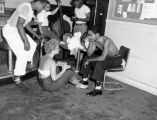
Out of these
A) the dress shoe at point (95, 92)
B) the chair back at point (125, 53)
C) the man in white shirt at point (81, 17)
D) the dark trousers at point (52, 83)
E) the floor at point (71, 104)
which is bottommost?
the floor at point (71, 104)

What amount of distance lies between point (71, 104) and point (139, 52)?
1684 millimetres

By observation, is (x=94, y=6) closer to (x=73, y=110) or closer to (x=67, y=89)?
(x=67, y=89)

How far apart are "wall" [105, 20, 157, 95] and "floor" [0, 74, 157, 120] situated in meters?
0.30

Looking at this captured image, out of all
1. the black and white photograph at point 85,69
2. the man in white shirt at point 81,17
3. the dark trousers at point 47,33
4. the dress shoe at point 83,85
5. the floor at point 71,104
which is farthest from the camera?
the man in white shirt at point 81,17

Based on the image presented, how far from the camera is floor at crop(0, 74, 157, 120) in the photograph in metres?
2.69

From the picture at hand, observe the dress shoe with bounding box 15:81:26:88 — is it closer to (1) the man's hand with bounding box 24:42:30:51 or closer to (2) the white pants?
(2) the white pants

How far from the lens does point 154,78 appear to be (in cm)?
371

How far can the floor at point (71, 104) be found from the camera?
269cm

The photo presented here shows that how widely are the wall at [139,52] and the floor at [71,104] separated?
30 centimetres

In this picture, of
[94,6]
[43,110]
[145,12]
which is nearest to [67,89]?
[43,110]

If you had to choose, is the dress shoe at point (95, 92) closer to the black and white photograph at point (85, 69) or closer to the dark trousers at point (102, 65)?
the black and white photograph at point (85, 69)

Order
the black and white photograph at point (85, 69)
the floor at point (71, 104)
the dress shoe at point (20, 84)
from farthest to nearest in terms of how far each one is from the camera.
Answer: the dress shoe at point (20, 84)
the black and white photograph at point (85, 69)
the floor at point (71, 104)

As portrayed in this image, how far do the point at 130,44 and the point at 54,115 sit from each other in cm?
212

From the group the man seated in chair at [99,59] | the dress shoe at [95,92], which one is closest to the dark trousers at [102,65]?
the man seated in chair at [99,59]
